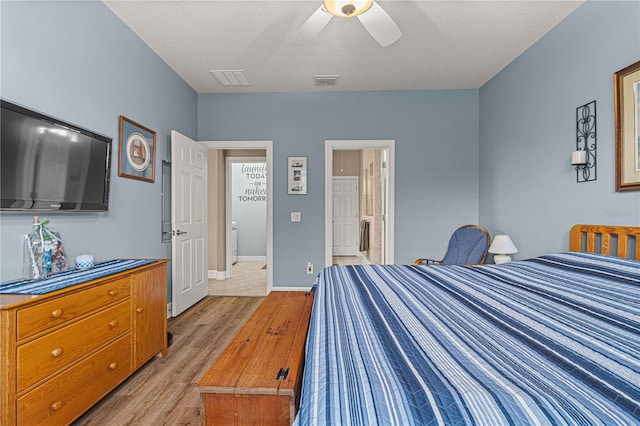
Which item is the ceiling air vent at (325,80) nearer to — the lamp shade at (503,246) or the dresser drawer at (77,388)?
the lamp shade at (503,246)

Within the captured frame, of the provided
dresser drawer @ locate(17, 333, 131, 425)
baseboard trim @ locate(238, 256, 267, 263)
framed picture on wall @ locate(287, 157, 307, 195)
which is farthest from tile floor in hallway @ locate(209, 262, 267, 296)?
dresser drawer @ locate(17, 333, 131, 425)

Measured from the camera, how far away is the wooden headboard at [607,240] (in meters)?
1.84

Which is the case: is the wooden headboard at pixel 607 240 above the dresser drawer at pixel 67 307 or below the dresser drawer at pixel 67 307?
above

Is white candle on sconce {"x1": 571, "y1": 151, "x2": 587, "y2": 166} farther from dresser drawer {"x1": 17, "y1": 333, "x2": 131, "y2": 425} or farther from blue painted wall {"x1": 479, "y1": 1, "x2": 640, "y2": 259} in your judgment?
dresser drawer {"x1": 17, "y1": 333, "x2": 131, "y2": 425}

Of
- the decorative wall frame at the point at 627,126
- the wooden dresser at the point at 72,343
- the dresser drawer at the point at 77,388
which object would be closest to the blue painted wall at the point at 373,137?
the decorative wall frame at the point at 627,126

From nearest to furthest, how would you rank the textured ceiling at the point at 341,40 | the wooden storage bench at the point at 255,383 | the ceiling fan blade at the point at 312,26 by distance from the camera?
the wooden storage bench at the point at 255,383
the ceiling fan blade at the point at 312,26
the textured ceiling at the point at 341,40

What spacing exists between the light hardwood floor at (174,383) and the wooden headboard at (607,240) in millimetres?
2475

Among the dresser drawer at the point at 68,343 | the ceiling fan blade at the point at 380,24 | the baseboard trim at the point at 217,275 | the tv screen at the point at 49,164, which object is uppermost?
the ceiling fan blade at the point at 380,24

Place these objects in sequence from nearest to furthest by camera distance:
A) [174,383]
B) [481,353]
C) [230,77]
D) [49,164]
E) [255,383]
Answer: [481,353] → [255,383] → [49,164] → [174,383] → [230,77]

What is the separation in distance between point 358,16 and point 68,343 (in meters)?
2.45

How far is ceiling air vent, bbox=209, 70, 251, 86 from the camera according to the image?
3.40m

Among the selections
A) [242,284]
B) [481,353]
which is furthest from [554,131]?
[242,284]

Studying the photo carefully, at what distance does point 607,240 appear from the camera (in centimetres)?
198

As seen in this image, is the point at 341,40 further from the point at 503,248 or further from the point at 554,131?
the point at 503,248
